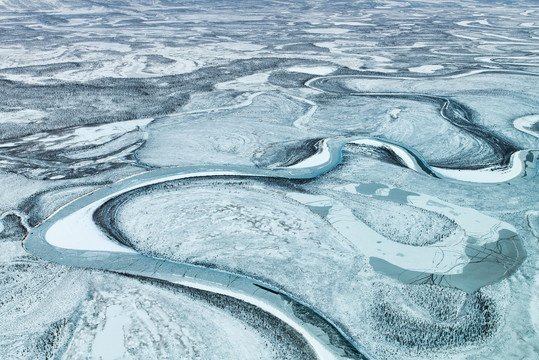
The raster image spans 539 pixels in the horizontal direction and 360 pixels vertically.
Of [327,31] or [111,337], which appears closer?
[111,337]

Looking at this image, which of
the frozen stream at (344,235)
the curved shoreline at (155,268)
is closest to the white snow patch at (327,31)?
the frozen stream at (344,235)

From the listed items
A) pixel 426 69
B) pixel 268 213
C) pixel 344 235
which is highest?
pixel 268 213

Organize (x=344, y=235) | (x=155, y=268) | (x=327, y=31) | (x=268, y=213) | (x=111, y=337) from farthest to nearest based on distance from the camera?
(x=327, y=31), (x=268, y=213), (x=344, y=235), (x=155, y=268), (x=111, y=337)

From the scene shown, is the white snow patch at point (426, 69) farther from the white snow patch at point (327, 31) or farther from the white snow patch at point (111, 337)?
the white snow patch at point (111, 337)

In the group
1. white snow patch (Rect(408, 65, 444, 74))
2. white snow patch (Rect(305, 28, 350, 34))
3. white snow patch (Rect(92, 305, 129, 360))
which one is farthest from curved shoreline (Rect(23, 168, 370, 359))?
white snow patch (Rect(305, 28, 350, 34))

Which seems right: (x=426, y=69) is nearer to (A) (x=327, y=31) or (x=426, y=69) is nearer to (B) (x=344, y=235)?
(A) (x=327, y=31)

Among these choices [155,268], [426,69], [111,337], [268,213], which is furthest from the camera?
[426,69]

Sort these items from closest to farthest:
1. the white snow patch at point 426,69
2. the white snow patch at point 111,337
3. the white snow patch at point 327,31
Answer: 1. the white snow patch at point 111,337
2. the white snow patch at point 426,69
3. the white snow patch at point 327,31

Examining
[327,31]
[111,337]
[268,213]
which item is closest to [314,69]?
[327,31]

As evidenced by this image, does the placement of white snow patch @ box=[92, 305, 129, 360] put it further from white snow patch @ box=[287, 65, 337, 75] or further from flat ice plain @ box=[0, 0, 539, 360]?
white snow patch @ box=[287, 65, 337, 75]

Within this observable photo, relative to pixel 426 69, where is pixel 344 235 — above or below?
above
